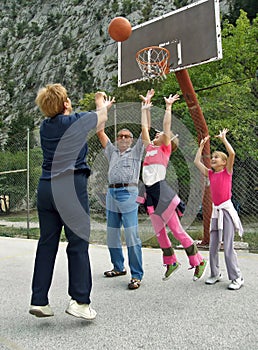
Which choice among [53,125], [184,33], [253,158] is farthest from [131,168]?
[253,158]

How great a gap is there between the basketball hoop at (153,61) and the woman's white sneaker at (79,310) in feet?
18.3

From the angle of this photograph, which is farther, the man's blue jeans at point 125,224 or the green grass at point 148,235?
the green grass at point 148,235

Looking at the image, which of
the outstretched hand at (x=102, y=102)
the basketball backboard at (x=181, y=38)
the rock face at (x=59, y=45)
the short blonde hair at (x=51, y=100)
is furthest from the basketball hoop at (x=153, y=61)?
the rock face at (x=59, y=45)

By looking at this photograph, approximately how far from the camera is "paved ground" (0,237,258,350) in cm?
249

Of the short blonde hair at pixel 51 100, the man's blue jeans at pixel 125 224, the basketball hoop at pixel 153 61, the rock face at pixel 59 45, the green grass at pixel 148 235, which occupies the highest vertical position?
the rock face at pixel 59 45

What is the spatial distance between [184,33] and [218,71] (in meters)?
13.7

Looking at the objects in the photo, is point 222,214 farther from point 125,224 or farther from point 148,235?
point 148,235

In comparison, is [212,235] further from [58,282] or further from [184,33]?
[184,33]

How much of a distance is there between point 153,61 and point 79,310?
6006 millimetres

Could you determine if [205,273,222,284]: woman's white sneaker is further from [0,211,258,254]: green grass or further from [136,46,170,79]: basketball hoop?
[136,46,170,79]: basketball hoop

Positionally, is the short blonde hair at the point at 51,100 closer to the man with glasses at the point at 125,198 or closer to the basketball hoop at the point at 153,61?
the man with glasses at the point at 125,198

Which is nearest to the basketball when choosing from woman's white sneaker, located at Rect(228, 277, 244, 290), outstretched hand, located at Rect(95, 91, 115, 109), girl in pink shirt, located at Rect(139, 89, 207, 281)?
girl in pink shirt, located at Rect(139, 89, 207, 281)

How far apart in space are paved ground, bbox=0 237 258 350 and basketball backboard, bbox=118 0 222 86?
426 centimetres

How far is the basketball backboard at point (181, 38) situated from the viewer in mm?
7195
